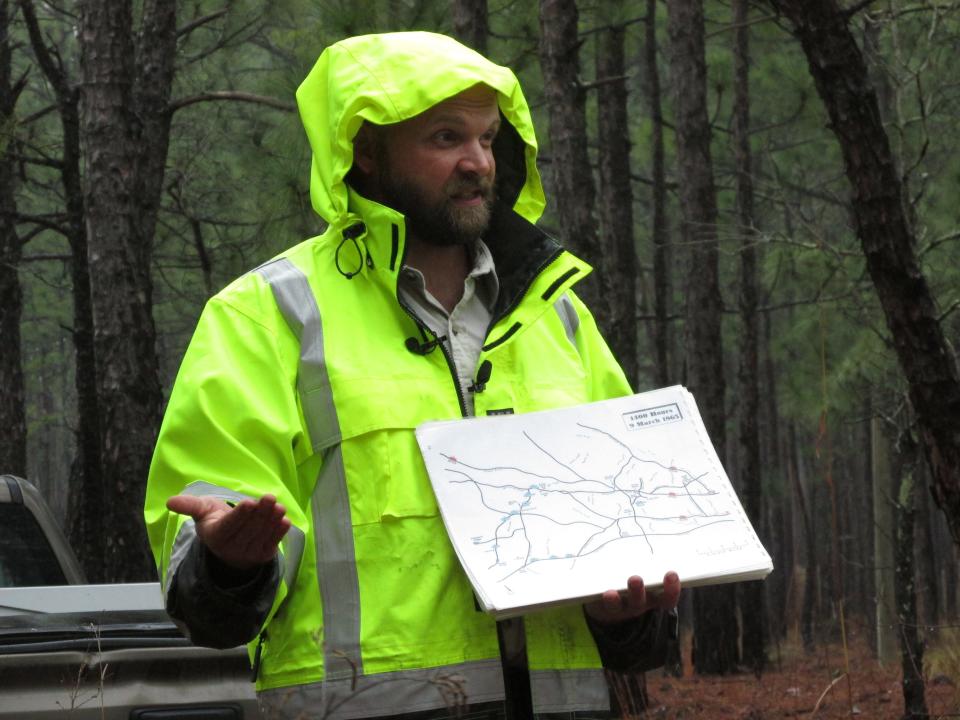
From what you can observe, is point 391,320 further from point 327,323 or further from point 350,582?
point 350,582

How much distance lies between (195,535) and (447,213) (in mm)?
810

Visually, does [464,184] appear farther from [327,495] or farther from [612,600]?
[612,600]

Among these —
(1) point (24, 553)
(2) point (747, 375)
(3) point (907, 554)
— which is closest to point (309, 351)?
(1) point (24, 553)

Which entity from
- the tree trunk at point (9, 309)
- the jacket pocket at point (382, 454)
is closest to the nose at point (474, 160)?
the jacket pocket at point (382, 454)

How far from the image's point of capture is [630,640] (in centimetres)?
256

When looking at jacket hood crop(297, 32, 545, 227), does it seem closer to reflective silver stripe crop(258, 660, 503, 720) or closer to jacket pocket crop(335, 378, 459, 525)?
jacket pocket crop(335, 378, 459, 525)

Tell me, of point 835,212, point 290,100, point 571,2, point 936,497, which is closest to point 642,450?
point 936,497

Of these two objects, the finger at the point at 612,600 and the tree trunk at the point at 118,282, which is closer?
the finger at the point at 612,600

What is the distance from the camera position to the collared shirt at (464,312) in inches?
102

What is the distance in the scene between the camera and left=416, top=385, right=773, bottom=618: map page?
236cm

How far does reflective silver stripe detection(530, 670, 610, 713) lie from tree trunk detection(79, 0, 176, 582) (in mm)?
7058

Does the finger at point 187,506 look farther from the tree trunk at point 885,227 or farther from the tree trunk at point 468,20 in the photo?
the tree trunk at point 468,20

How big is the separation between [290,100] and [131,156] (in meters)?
2.41

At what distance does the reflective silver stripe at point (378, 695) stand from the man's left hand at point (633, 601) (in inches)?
10.1
